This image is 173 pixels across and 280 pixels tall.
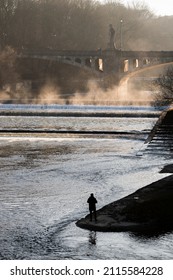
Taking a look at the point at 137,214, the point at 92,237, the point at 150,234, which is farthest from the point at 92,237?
the point at 137,214

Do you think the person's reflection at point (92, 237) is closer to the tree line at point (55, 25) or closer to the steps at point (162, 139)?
the steps at point (162, 139)

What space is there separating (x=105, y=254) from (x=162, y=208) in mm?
6029

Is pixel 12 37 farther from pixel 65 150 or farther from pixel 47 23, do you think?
pixel 65 150

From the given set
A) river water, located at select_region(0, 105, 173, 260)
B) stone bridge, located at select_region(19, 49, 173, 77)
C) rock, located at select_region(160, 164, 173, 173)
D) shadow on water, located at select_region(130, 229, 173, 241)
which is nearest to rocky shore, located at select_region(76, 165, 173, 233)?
shadow on water, located at select_region(130, 229, 173, 241)

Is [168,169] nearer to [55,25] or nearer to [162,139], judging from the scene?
[162,139]

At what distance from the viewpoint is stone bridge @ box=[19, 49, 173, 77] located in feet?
392

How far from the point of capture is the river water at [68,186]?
29.2 metres

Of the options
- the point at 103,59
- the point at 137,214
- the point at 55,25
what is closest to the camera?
the point at 137,214

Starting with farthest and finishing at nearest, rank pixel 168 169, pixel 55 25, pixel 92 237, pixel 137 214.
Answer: pixel 55 25, pixel 168 169, pixel 137 214, pixel 92 237

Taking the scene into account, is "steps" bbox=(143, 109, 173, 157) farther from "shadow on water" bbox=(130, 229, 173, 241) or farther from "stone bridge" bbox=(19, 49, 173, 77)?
"stone bridge" bbox=(19, 49, 173, 77)

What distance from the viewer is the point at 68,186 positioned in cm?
4081

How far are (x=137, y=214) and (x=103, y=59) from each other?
9019 centimetres

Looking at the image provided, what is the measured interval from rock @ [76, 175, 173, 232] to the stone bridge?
83.5 metres
